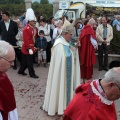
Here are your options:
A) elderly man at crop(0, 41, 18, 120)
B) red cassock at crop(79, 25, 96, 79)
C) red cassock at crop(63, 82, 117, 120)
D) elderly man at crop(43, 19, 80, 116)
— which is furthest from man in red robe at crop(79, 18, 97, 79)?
red cassock at crop(63, 82, 117, 120)

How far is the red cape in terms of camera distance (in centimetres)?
650

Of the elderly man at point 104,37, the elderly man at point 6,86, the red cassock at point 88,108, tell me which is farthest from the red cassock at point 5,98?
the elderly man at point 104,37

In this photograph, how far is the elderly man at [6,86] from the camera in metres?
2.20

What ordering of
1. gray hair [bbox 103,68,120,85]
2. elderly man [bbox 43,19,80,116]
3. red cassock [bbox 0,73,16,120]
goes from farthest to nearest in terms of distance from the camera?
elderly man [bbox 43,19,80,116], red cassock [bbox 0,73,16,120], gray hair [bbox 103,68,120,85]

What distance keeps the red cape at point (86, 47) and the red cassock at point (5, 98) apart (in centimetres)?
428

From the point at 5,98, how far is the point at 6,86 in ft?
0.41

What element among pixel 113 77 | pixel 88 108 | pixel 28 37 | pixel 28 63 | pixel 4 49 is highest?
pixel 4 49

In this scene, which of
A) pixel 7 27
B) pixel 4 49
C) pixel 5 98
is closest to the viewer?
pixel 4 49

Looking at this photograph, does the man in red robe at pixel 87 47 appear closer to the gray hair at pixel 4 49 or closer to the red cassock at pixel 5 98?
the red cassock at pixel 5 98

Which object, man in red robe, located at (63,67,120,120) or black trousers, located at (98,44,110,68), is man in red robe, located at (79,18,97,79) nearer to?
black trousers, located at (98,44,110,68)

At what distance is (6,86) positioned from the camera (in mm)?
2453

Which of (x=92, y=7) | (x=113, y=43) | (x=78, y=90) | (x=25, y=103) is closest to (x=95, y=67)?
(x=113, y=43)

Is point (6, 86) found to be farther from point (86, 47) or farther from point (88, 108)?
point (86, 47)

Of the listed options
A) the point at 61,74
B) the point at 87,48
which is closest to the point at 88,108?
the point at 61,74
